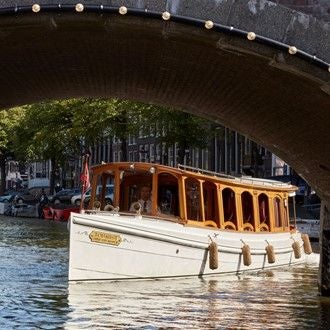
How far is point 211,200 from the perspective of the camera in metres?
23.7

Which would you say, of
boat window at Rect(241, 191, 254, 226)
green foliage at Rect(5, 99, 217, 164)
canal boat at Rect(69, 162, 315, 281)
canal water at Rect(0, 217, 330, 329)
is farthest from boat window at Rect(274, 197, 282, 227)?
green foliage at Rect(5, 99, 217, 164)

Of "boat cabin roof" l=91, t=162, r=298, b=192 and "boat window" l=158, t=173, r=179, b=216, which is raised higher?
"boat cabin roof" l=91, t=162, r=298, b=192

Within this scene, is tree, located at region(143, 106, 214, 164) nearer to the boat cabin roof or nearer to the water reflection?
the boat cabin roof

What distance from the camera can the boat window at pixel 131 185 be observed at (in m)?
22.1

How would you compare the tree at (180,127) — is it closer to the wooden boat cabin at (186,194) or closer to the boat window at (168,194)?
the wooden boat cabin at (186,194)

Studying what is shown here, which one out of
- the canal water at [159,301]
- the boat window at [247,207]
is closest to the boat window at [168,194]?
the canal water at [159,301]

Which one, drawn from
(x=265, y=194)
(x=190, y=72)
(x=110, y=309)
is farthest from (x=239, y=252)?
(x=190, y=72)

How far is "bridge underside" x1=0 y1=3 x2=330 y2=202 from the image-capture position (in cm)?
827

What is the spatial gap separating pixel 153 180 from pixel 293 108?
479 inches

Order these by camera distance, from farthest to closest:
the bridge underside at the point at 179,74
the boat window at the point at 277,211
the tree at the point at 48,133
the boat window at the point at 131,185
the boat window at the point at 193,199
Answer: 1. the tree at the point at 48,133
2. the boat window at the point at 277,211
3. the boat window at the point at 193,199
4. the boat window at the point at 131,185
5. the bridge underside at the point at 179,74

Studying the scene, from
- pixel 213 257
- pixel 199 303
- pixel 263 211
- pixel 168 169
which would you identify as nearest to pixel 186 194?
pixel 168 169

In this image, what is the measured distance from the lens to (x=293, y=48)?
814cm

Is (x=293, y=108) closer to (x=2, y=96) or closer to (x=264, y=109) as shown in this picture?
(x=264, y=109)

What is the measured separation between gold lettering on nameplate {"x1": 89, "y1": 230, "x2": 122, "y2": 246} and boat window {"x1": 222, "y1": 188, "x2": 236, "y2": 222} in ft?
14.4
